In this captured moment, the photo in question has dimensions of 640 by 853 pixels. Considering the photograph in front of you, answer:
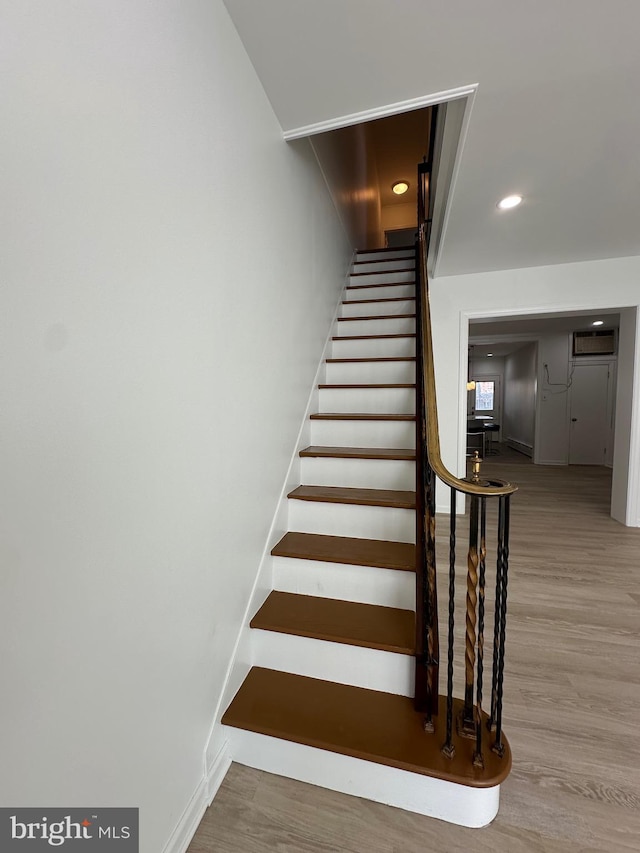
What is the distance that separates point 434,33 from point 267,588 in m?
2.31

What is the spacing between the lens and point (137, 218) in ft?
2.97

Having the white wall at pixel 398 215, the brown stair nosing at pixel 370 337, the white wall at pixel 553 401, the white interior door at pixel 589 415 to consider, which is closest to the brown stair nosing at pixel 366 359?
the brown stair nosing at pixel 370 337

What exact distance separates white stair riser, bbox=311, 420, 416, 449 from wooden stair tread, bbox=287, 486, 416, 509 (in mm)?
395

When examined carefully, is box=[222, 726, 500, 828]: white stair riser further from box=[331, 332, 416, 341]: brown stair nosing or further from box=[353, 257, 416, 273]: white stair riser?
box=[353, 257, 416, 273]: white stair riser

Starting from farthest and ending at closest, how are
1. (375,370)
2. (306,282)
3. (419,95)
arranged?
(375,370) < (306,282) < (419,95)

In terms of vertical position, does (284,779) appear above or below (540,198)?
below

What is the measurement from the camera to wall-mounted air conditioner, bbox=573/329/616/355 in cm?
677

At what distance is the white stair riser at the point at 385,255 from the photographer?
4371 millimetres

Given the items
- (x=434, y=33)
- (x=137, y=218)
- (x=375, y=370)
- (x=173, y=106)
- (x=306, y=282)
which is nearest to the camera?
(x=137, y=218)

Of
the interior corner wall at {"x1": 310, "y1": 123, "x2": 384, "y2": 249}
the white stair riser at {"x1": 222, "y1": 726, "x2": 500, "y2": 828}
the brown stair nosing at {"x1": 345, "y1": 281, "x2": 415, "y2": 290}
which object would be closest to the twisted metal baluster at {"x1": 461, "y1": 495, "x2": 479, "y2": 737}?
the white stair riser at {"x1": 222, "y1": 726, "x2": 500, "y2": 828}

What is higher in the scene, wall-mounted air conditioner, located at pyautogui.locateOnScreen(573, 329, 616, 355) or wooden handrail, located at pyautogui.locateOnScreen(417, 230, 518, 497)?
wall-mounted air conditioner, located at pyautogui.locateOnScreen(573, 329, 616, 355)

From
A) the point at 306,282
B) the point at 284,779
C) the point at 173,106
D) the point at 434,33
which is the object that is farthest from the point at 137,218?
the point at 284,779

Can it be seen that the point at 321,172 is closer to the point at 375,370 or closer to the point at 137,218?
the point at 375,370
